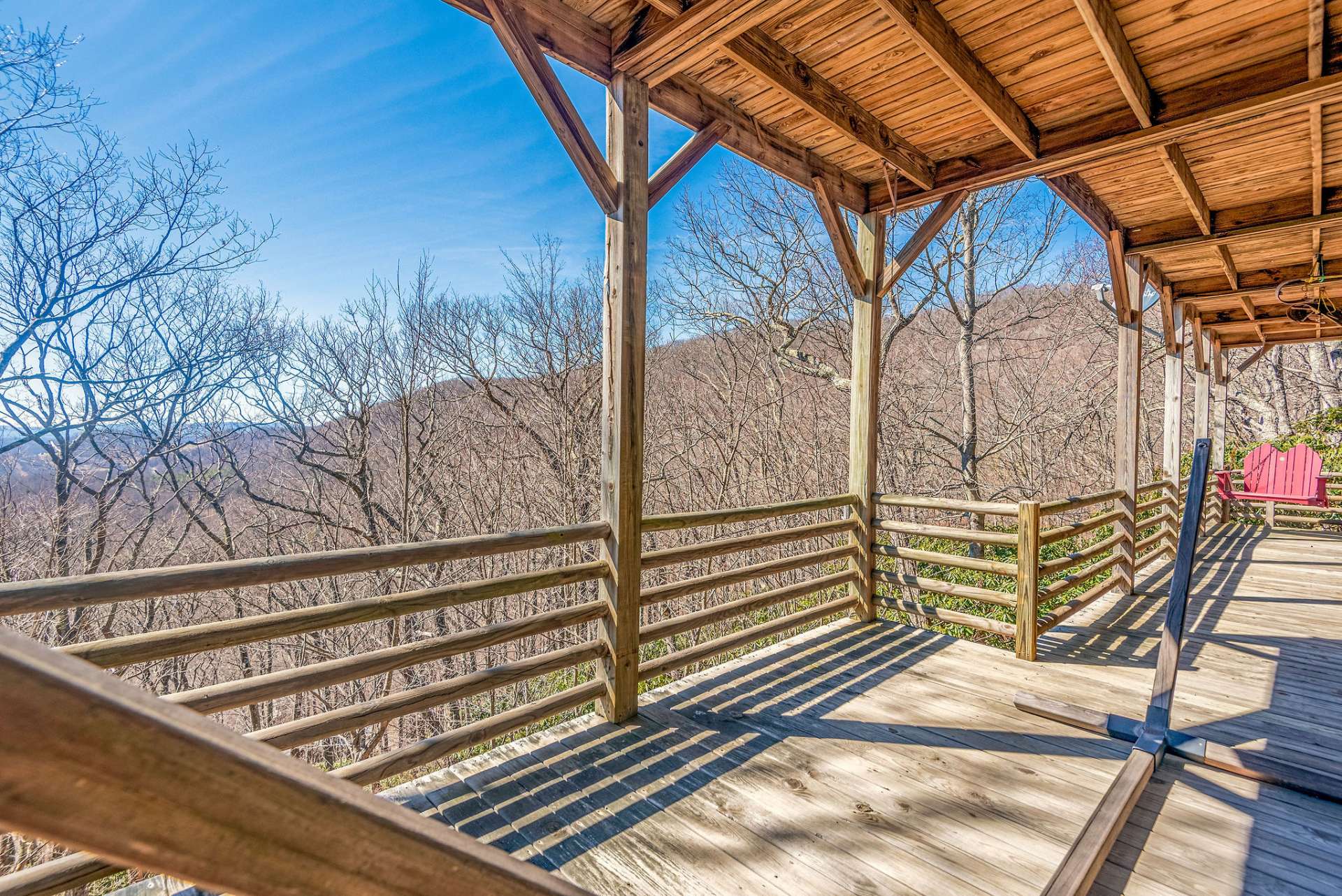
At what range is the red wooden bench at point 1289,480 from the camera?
6984 mm

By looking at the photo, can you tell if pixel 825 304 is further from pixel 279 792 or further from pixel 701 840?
pixel 279 792

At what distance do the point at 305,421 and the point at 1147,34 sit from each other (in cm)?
A: 940

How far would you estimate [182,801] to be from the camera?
343mm

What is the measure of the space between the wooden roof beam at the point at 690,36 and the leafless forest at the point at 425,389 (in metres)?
5.90

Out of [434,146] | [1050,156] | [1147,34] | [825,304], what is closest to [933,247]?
[825,304]

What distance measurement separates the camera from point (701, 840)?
206 cm

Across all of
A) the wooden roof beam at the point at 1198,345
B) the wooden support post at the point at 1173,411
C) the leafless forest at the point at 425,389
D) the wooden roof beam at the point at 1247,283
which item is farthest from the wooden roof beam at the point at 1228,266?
the leafless forest at the point at 425,389

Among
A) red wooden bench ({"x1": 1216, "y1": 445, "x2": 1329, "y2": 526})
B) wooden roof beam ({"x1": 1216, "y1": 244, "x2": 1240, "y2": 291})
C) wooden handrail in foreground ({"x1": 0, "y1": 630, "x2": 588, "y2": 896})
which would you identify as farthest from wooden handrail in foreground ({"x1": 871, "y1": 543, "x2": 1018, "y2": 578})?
red wooden bench ({"x1": 1216, "y1": 445, "x2": 1329, "y2": 526})

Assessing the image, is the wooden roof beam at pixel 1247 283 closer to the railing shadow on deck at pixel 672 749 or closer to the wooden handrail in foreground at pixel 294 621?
the railing shadow on deck at pixel 672 749

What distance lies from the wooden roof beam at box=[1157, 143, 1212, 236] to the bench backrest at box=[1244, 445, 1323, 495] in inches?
179

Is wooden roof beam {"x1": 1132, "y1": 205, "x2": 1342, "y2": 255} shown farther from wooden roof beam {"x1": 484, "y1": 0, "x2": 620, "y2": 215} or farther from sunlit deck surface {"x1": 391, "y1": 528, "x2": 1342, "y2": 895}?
wooden roof beam {"x1": 484, "y1": 0, "x2": 620, "y2": 215}

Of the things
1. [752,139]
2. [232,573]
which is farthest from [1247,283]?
[232,573]

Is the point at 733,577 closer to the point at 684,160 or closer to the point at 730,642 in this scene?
the point at 730,642

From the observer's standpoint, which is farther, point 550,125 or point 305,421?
point 305,421
